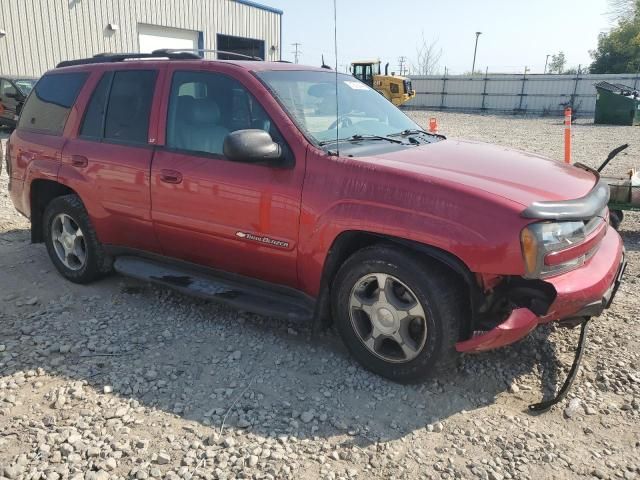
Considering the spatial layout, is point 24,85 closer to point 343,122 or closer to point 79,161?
point 79,161

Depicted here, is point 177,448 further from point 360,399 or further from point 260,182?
point 260,182

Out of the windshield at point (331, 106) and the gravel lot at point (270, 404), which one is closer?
the gravel lot at point (270, 404)

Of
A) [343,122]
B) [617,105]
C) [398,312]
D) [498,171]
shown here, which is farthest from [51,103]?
[617,105]

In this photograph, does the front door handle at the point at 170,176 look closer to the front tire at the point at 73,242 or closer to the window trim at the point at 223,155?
the window trim at the point at 223,155

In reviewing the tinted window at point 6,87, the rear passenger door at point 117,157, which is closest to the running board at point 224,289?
the rear passenger door at point 117,157

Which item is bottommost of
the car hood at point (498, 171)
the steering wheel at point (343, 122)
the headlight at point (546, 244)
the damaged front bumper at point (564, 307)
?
the damaged front bumper at point (564, 307)

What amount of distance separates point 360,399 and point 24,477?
1721 mm

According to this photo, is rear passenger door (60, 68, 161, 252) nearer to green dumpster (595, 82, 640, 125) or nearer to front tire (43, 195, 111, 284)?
front tire (43, 195, 111, 284)

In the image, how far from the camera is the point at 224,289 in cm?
381

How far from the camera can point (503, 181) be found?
3.05 meters

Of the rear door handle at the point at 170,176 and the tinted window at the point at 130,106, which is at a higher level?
the tinted window at the point at 130,106

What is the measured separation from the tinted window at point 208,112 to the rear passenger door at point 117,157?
9.6 inches

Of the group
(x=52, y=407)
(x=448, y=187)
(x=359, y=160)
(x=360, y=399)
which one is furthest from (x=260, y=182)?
(x=52, y=407)

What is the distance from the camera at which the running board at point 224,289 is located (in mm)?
3502
